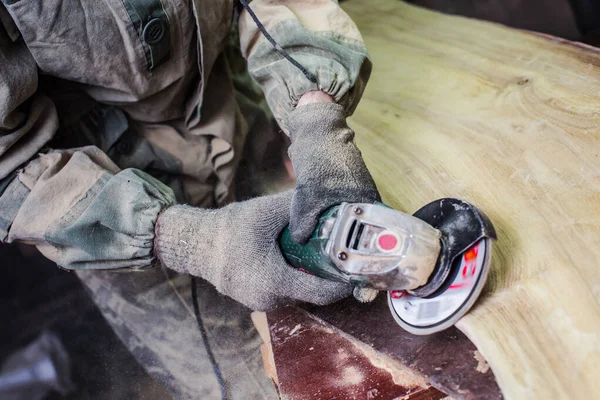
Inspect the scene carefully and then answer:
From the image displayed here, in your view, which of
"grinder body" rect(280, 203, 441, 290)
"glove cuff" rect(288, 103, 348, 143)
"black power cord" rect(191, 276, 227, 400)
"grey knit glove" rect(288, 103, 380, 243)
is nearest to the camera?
"grinder body" rect(280, 203, 441, 290)

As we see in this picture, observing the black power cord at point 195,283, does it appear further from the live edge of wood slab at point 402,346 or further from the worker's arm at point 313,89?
the live edge of wood slab at point 402,346

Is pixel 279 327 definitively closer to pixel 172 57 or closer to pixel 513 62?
pixel 172 57

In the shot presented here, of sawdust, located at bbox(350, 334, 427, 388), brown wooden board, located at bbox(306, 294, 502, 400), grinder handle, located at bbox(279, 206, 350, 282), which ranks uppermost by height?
grinder handle, located at bbox(279, 206, 350, 282)

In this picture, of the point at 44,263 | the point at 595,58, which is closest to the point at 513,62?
the point at 595,58

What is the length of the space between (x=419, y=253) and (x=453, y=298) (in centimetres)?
9

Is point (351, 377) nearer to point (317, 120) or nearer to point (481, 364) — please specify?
point (481, 364)

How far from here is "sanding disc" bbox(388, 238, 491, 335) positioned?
735 millimetres

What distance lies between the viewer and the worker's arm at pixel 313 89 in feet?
2.77

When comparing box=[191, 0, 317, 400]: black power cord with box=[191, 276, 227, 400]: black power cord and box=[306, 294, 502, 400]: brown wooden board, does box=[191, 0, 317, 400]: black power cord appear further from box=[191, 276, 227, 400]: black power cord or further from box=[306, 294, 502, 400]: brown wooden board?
box=[306, 294, 502, 400]: brown wooden board

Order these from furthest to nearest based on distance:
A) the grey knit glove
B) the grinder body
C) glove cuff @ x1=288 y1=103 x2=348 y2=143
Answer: glove cuff @ x1=288 y1=103 x2=348 y2=143, the grey knit glove, the grinder body

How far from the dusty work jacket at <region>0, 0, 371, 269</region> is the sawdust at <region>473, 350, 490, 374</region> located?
18.8 inches

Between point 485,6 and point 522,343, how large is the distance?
1.55 metres

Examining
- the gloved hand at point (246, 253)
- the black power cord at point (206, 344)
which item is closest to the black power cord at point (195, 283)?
the black power cord at point (206, 344)

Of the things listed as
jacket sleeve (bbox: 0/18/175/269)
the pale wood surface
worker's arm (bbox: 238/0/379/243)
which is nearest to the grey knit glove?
worker's arm (bbox: 238/0/379/243)
